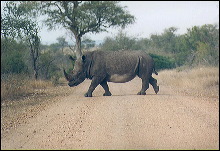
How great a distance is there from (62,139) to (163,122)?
241 centimetres

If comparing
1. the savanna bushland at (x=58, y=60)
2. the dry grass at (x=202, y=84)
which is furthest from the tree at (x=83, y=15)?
the dry grass at (x=202, y=84)

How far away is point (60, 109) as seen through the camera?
1061 cm

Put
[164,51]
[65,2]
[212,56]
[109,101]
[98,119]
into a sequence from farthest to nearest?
[164,51]
[65,2]
[212,56]
[109,101]
[98,119]

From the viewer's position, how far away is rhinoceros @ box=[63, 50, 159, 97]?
1373 centimetres

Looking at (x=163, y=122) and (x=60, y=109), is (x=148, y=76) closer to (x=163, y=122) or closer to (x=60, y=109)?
(x=60, y=109)

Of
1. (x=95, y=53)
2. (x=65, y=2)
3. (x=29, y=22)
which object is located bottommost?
(x=95, y=53)

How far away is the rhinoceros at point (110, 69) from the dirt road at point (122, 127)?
2458 millimetres

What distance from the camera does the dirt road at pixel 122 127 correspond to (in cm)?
656

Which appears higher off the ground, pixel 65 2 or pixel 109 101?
pixel 65 2

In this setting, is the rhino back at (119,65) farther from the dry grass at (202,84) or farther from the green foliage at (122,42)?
the green foliage at (122,42)

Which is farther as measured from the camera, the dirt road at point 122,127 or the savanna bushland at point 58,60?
the savanna bushland at point 58,60

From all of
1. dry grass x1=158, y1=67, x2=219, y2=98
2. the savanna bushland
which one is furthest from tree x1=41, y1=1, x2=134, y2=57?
dry grass x1=158, y1=67, x2=219, y2=98

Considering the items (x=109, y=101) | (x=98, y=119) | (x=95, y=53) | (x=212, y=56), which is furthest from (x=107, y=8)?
(x=98, y=119)

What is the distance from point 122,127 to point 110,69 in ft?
19.9
